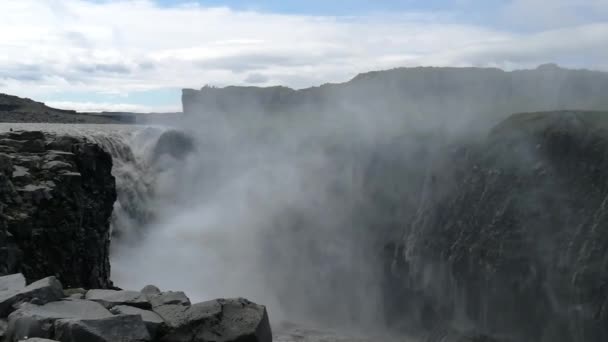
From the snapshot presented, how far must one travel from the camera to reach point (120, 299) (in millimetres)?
8336

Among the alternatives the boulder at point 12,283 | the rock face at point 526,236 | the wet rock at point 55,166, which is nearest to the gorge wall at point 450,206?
the rock face at point 526,236

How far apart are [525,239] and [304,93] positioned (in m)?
28.8

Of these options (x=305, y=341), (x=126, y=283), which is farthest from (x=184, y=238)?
(x=305, y=341)

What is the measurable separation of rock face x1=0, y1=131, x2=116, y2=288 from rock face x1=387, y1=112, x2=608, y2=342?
1091 cm

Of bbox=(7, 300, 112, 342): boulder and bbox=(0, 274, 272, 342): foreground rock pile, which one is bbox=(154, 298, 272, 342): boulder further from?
bbox=(7, 300, 112, 342): boulder

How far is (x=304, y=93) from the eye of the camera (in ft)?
149

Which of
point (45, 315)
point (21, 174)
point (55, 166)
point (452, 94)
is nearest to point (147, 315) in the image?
point (45, 315)

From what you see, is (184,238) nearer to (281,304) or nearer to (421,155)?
(281,304)

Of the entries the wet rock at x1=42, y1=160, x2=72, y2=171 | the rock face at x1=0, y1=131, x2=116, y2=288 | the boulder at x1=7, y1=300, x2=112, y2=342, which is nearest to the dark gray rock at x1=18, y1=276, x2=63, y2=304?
the boulder at x1=7, y1=300, x2=112, y2=342

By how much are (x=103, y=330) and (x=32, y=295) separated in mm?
1408

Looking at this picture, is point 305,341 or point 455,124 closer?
point 305,341

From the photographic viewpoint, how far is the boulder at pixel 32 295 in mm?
7738

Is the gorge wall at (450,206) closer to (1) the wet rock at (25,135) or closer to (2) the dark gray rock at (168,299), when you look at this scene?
(2) the dark gray rock at (168,299)

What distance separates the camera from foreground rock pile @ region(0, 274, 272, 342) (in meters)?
6.99
